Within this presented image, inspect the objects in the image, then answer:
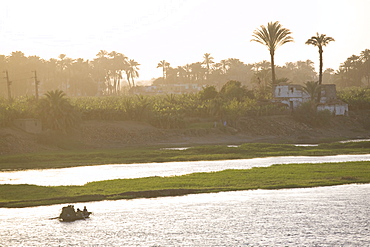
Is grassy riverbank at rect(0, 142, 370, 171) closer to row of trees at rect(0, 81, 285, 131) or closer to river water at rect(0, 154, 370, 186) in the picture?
river water at rect(0, 154, 370, 186)

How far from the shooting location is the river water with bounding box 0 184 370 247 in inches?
1097

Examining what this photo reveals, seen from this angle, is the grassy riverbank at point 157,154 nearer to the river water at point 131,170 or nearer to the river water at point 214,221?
the river water at point 131,170

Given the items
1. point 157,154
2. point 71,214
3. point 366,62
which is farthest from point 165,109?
point 366,62

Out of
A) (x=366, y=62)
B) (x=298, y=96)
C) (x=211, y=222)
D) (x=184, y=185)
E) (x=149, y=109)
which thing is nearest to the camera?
(x=211, y=222)

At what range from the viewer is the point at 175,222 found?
31.2 m

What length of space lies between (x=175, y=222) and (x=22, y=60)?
163926mm

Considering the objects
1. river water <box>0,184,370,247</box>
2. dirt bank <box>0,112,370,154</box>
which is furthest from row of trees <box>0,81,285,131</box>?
river water <box>0,184,370,247</box>

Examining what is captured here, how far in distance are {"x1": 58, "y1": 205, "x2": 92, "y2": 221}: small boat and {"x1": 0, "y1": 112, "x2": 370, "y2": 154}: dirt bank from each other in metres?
39.2

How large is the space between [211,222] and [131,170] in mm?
22483

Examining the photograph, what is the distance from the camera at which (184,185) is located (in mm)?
40812

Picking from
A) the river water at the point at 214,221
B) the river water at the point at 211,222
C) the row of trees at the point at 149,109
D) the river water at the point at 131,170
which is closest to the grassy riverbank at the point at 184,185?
the river water at the point at 214,221

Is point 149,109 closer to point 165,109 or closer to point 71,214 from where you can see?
point 165,109

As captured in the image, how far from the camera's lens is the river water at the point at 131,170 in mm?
47156

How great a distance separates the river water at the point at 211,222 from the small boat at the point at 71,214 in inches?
12.0
